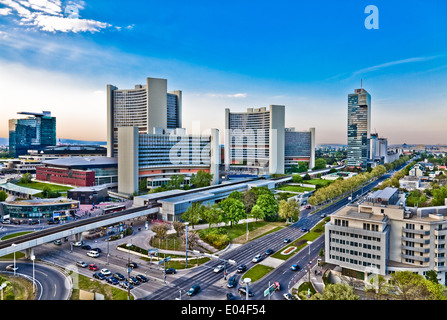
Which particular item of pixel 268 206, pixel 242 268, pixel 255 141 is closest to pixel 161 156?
pixel 268 206

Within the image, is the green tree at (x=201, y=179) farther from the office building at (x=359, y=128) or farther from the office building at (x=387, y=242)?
the office building at (x=359, y=128)

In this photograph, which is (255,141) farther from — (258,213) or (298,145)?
(258,213)

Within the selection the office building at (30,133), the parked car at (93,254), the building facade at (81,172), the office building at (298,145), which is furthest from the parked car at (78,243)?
the office building at (30,133)

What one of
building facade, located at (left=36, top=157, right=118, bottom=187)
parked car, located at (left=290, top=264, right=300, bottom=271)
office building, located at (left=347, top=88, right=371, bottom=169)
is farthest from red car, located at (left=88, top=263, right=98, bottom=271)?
office building, located at (left=347, top=88, right=371, bottom=169)

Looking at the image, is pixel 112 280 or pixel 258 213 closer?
pixel 112 280

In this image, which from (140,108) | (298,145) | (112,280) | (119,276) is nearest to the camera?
(112,280)

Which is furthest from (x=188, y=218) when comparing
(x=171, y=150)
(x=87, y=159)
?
(x=87, y=159)

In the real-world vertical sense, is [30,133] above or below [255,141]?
above
